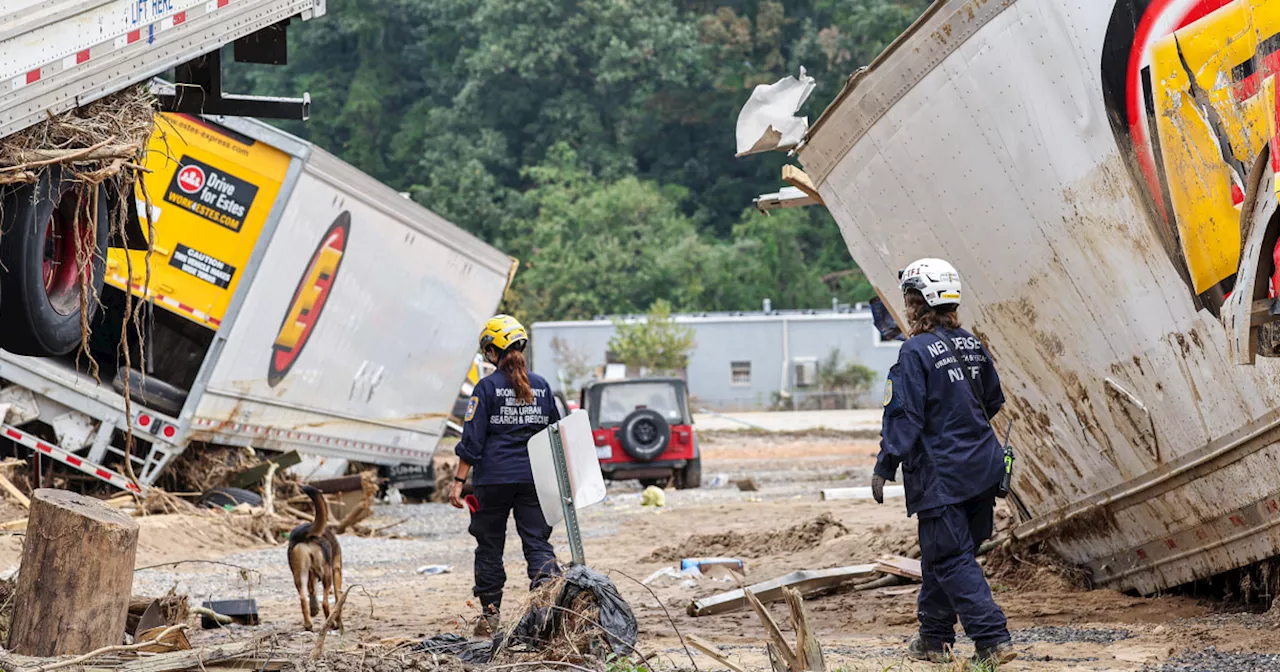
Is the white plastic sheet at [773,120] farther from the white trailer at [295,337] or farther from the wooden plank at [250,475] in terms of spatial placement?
the wooden plank at [250,475]

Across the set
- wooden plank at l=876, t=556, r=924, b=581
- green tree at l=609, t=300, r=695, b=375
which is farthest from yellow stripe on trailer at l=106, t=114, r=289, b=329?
green tree at l=609, t=300, r=695, b=375

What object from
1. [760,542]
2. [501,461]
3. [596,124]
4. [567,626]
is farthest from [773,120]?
[596,124]

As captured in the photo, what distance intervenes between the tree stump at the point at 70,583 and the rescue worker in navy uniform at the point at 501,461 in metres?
1.99

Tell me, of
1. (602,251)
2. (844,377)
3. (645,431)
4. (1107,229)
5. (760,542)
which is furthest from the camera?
(602,251)

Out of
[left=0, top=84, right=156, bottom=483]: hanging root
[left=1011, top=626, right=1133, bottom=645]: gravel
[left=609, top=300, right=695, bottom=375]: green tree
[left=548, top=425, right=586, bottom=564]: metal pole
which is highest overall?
[left=609, top=300, right=695, bottom=375]: green tree

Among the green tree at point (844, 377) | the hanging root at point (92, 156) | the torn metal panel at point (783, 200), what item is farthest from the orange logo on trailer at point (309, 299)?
the green tree at point (844, 377)

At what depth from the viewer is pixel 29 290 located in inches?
240

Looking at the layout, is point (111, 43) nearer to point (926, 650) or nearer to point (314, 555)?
point (314, 555)

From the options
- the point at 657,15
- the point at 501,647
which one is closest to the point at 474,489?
the point at 501,647

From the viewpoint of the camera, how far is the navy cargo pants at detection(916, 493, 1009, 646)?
19.9 feet

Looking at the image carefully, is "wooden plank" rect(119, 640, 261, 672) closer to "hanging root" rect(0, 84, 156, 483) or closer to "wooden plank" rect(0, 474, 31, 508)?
"hanging root" rect(0, 84, 156, 483)

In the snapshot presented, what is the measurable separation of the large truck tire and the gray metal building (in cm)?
3952

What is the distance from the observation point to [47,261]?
6371 millimetres

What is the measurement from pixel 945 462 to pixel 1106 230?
136cm
